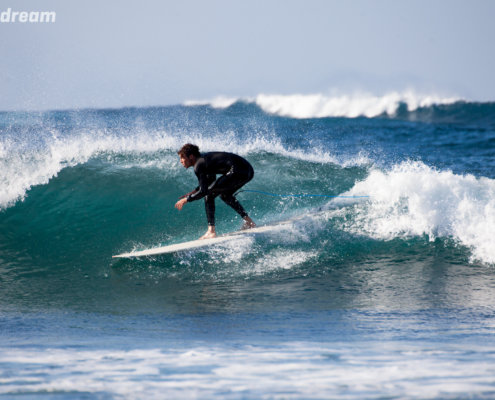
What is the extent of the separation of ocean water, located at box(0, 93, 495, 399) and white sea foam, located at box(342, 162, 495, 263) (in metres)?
0.03

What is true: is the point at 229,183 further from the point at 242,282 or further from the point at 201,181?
the point at 242,282

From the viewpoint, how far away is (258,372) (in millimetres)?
2379

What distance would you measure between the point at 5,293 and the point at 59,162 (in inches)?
158

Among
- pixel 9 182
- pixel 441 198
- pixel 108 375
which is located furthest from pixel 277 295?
pixel 9 182

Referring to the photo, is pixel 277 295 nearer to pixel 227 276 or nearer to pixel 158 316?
pixel 227 276

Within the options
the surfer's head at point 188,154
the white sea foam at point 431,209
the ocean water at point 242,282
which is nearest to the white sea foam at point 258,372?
the ocean water at point 242,282

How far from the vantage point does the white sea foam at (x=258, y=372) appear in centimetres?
206

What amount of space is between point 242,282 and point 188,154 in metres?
1.71

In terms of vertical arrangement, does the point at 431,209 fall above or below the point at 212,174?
below

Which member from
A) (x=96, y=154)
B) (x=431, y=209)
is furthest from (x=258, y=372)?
(x=96, y=154)

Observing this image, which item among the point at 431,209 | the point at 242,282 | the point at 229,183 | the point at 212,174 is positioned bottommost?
the point at 242,282

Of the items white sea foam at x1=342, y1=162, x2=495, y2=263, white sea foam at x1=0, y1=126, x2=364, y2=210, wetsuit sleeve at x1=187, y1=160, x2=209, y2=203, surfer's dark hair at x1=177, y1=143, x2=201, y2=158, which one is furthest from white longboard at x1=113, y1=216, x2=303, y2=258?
white sea foam at x1=0, y1=126, x2=364, y2=210

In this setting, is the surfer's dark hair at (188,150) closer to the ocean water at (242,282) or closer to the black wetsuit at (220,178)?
the black wetsuit at (220,178)

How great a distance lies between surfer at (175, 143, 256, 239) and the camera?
5.27 meters
